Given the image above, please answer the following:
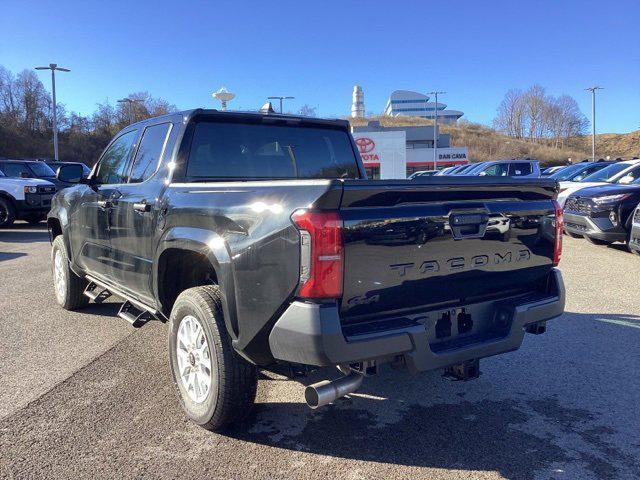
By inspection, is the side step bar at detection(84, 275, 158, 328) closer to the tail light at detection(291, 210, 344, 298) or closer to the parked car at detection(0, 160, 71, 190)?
the tail light at detection(291, 210, 344, 298)

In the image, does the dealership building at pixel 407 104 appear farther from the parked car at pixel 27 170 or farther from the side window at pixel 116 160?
the side window at pixel 116 160

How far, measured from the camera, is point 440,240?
2.80m

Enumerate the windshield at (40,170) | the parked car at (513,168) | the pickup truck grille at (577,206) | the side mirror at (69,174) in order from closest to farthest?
the side mirror at (69,174) < the pickup truck grille at (577,206) < the windshield at (40,170) < the parked car at (513,168)

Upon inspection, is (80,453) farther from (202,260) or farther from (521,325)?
(521,325)

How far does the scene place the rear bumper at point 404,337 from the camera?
2441mm

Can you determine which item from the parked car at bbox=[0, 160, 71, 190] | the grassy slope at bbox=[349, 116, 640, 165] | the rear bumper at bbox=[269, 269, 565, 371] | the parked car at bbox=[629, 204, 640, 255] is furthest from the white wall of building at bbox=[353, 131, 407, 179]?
the grassy slope at bbox=[349, 116, 640, 165]

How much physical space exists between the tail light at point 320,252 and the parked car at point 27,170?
51.9 feet

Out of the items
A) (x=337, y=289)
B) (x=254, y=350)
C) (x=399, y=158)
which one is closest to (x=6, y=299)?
(x=254, y=350)

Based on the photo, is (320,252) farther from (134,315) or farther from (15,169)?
(15,169)

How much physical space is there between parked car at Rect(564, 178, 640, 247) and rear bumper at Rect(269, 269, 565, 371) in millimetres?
7257

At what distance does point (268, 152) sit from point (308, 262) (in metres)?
1.98

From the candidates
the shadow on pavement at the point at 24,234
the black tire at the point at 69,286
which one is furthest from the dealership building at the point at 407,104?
the black tire at the point at 69,286

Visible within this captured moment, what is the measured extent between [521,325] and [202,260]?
2.10 m

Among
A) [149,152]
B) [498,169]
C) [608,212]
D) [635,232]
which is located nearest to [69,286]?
[149,152]
